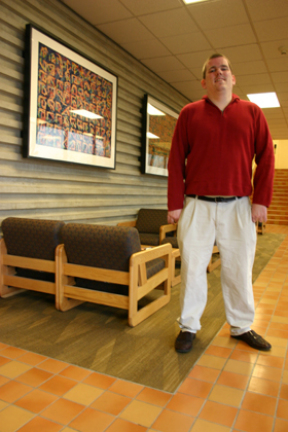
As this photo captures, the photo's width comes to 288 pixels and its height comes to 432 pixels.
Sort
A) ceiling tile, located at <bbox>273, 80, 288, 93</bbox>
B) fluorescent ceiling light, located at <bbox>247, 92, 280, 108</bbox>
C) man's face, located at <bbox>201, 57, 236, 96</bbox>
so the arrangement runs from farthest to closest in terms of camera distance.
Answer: fluorescent ceiling light, located at <bbox>247, 92, 280, 108</bbox>, ceiling tile, located at <bbox>273, 80, 288, 93</bbox>, man's face, located at <bbox>201, 57, 236, 96</bbox>

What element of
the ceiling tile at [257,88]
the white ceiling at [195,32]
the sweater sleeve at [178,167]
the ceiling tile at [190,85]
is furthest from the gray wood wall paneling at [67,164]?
the sweater sleeve at [178,167]

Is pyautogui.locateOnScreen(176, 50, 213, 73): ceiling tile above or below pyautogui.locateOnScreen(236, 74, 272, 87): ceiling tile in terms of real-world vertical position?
above

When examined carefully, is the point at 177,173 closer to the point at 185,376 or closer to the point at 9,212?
the point at 185,376

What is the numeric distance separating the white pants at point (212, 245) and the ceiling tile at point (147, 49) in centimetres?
314

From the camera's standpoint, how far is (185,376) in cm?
190

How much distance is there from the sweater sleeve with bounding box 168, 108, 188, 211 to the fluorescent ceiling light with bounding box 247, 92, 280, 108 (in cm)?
501

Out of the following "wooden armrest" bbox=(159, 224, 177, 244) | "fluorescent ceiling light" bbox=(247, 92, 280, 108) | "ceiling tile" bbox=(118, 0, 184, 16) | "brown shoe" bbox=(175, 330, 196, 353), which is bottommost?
"brown shoe" bbox=(175, 330, 196, 353)

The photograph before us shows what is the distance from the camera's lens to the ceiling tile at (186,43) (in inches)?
171

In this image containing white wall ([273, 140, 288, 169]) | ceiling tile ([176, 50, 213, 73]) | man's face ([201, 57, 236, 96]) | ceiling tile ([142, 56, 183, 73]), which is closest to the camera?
man's face ([201, 57, 236, 96])

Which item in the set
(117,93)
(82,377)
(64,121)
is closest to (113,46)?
(117,93)

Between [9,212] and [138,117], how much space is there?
282 cm

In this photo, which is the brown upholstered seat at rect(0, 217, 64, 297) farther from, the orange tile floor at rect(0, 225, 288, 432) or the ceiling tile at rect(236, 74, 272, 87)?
the ceiling tile at rect(236, 74, 272, 87)

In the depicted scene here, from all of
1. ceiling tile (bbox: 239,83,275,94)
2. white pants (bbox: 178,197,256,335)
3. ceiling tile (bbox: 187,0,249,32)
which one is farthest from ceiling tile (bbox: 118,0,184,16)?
ceiling tile (bbox: 239,83,275,94)

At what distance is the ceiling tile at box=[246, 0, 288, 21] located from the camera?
3523mm
